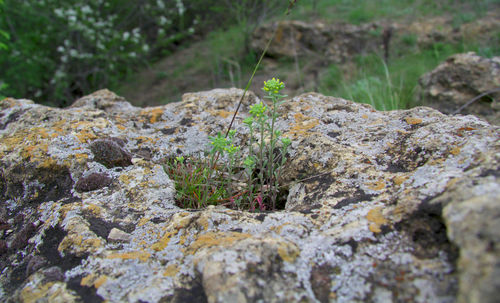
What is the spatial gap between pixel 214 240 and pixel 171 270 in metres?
0.21

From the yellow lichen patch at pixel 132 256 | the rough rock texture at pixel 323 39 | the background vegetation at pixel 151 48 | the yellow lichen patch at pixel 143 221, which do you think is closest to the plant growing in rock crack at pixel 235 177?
the yellow lichen patch at pixel 143 221

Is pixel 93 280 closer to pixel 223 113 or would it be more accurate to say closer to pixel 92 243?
pixel 92 243

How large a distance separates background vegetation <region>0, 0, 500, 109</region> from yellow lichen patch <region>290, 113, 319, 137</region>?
3520mm

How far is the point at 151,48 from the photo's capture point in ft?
31.7

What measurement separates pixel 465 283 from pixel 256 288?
632 mm

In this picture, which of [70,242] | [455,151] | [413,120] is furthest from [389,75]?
[70,242]

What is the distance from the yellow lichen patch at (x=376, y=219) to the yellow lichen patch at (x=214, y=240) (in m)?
0.50

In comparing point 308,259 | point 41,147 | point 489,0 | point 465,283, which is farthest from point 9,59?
point 489,0

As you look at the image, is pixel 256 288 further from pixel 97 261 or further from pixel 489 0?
pixel 489 0

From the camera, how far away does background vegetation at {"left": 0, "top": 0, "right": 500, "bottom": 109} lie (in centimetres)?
678

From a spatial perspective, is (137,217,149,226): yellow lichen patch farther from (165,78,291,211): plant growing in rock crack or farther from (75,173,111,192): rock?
(75,173,111,192): rock

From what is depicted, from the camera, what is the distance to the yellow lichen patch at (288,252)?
4.22 ft

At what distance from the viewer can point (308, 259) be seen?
1.30 metres

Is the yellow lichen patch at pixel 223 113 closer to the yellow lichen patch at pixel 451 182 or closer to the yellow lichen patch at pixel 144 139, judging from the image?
the yellow lichen patch at pixel 144 139
